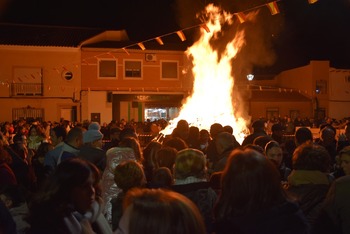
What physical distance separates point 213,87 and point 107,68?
1378 cm

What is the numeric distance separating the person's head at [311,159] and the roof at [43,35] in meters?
29.0

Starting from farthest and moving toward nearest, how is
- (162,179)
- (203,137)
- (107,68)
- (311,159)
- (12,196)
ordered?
1. (107,68)
2. (203,137)
3. (162,179)
4. (311,159)
5. (12,196)

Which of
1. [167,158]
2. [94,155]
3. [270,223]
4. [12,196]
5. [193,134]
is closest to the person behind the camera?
[270,223]

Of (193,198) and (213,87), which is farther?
(213,87)

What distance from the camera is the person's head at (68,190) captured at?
2723 mm

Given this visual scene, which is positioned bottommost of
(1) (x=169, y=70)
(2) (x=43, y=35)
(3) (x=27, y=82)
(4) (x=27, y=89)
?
(4) (x=27, y=89)

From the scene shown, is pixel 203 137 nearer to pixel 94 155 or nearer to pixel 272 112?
pixel 94 155

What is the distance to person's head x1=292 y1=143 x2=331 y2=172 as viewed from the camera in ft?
13.4

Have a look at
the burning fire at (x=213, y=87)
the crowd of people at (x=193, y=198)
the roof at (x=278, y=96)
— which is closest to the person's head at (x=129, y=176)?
the crowd of people at (x=193, y=198)

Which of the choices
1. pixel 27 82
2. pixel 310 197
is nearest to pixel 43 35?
pixel 27 82

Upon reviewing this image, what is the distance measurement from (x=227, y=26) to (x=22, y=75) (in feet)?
49.6

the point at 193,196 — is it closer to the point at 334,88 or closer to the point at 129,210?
the point at 129,210

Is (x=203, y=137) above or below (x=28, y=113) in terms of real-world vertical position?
below

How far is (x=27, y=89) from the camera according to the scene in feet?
100
